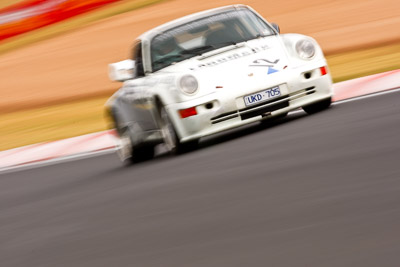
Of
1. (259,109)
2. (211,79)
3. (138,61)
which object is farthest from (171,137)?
(138,61)

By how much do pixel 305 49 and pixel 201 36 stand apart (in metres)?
1.03

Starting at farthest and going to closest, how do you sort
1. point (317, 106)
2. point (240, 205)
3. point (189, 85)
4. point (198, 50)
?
point (317, 106) < point (198, 50) < point (189, 85) < point (240, 205)

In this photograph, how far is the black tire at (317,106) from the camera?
A: 9.11 metres

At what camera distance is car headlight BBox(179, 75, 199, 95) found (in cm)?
834

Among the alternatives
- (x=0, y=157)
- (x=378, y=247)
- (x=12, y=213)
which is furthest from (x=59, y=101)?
(x=378, y=247)

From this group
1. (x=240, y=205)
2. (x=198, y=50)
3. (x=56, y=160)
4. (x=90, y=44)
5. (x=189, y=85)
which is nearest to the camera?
(x=240, y=205)

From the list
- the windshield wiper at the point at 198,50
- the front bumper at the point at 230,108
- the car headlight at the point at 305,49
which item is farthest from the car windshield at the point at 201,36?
the front bumper at the point at 230,108

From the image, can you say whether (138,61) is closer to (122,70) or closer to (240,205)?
(122,70)

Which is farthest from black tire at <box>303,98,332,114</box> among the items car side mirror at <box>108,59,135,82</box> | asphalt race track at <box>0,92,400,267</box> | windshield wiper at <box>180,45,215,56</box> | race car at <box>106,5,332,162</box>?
car side mirror at <box>108,59,135,82</box>

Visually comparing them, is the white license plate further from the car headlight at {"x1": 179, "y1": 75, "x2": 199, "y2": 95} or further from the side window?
the side window

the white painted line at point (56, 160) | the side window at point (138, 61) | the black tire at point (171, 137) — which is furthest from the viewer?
the white painted line at point (56, 160)

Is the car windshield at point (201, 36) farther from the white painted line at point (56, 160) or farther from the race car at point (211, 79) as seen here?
the white painted line at point (56, 160)

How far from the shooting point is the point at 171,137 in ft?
27.8

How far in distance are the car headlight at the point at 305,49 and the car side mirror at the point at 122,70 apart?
64.1 inches
